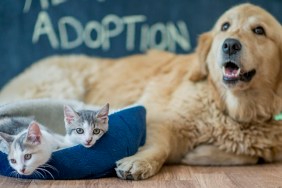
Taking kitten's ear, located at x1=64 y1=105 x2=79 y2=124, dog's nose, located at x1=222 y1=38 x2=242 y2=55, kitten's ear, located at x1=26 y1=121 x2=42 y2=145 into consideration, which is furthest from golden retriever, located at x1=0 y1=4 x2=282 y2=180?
kitten's ear, located at x1=26 y1=121 x2=42 y2=145

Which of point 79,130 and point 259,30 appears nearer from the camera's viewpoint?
point 79,130

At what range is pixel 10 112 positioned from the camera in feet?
7.78

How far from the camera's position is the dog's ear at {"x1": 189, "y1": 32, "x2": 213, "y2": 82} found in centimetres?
281

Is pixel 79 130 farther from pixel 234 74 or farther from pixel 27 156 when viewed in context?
pixel 234 74

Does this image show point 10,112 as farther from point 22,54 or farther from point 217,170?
point 22,54

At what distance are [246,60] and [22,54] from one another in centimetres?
193

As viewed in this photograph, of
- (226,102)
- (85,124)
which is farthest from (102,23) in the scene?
(85,124)

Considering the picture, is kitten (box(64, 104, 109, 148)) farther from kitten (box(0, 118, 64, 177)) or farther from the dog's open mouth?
the dog's open mouth

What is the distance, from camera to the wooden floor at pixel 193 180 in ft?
6.68

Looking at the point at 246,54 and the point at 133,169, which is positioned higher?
the point at 246,54

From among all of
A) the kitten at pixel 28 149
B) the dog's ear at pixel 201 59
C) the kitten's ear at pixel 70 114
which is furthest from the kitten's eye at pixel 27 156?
the dog's ear at pixel 201 59

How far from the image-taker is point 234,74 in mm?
2500

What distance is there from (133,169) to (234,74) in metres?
0.78

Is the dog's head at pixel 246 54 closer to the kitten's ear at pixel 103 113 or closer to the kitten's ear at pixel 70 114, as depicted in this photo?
the kitten's ear at pixel 103 113
